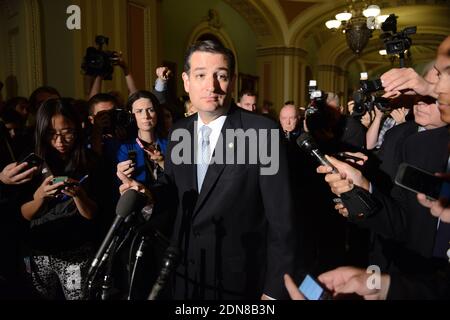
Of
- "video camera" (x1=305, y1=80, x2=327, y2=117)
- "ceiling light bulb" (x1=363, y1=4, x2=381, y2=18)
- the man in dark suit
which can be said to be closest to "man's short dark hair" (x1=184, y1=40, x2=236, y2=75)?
the man in dark suit

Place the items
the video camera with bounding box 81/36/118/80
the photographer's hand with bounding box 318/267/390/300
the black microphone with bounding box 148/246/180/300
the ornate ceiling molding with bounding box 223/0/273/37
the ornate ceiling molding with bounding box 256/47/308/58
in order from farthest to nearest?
the ornate ceiling molding with bounding box 256/47/308/58, the ornate ceiling molding with bounding box 223/0/273/37, the video camera with bounding box 81/36/118/80, the photographer's hand with bounding box 318/267/390/300, the black microphone with bounding box 148/246/180/300

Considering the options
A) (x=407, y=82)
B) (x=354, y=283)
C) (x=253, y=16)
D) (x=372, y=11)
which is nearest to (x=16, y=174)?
(x=354, y=283)

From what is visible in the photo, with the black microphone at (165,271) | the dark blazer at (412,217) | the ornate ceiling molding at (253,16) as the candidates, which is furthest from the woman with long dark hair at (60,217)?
the ornate ceiling molding at (253,16)

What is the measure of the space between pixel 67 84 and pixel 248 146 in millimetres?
4228

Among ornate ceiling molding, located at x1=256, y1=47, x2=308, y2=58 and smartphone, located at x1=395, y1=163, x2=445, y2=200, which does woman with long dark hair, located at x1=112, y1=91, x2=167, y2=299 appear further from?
ornate ceiling molding, located at x1=256, y1=47, x2=308, y2=58

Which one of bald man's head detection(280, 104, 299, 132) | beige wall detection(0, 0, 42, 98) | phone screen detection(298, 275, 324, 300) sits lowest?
phone screen detection(298, 275, 324, 300)

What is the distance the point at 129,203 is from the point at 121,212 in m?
0.04

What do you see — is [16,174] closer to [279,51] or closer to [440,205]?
[440,205]

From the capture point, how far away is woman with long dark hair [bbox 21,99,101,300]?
1853 mm

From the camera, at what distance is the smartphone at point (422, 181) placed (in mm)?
1039

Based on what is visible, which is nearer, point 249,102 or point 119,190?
point 119,190

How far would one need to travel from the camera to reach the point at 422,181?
104 centimetres

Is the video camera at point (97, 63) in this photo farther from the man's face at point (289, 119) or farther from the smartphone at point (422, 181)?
the smartphone at point (422, 181)
